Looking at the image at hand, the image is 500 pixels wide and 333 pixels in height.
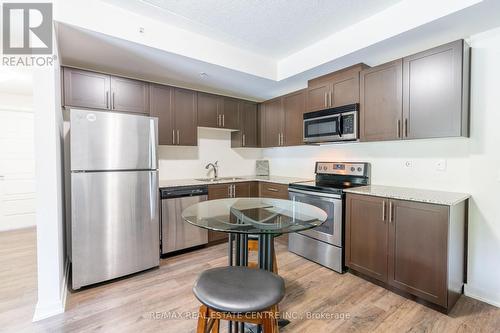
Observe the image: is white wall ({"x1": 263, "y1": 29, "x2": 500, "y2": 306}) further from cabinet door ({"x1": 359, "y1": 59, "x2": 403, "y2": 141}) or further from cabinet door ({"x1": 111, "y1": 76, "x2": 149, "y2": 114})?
cabinet door ({"x1": 111, "y1": 76, "x2": 149, "y2": 114})

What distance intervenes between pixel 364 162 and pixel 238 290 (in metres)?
2.39

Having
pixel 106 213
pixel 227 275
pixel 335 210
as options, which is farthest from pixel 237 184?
pixel 227 275

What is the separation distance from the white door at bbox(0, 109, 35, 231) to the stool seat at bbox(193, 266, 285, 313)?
15.9 feet

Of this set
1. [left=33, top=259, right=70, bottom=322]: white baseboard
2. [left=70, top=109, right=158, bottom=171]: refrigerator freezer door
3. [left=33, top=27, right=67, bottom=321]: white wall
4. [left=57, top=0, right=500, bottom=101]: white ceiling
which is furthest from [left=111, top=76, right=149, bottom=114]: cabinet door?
[left=33, top=259, right=70, bottom=322]: white baseboard

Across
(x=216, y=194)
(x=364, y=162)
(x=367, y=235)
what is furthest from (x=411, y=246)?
(x=216, y=194)

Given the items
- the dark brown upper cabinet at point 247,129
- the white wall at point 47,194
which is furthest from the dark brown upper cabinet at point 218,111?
the white wall at point 47,194

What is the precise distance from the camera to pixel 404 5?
203 centimetres

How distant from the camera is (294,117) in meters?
3.49

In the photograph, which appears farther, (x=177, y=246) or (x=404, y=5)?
(x=177, y=246)

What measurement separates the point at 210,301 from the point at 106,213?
5.80 ft

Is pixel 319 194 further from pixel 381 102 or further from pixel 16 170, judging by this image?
pixel 16 170

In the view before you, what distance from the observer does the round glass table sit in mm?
1338

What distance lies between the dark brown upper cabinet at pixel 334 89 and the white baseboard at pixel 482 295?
6.82 feet

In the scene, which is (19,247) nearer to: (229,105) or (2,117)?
(2,117)
